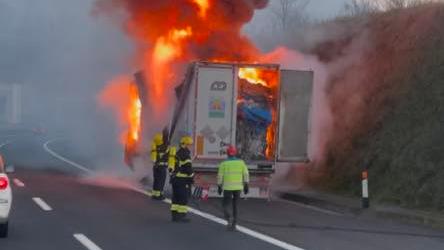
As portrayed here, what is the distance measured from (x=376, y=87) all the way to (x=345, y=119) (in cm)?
119

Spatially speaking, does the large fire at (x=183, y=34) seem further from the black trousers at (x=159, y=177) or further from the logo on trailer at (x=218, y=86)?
the black trousers at (x=159, y=177)

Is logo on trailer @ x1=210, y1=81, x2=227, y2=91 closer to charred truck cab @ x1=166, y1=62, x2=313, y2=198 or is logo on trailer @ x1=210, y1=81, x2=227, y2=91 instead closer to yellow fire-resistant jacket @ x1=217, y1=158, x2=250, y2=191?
charred truck cab @ x1=166, y1=62, x2=313, y2=198

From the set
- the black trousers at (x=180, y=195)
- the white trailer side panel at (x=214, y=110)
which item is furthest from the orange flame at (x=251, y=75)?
the black trousers at (x=180, y=195)

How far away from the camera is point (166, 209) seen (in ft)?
52.6

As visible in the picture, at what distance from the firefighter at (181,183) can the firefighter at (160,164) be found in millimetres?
3123

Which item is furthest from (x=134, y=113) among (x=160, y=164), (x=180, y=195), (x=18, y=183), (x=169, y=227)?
(x=169, y=227)

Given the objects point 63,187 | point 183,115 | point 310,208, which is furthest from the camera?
point 63,187

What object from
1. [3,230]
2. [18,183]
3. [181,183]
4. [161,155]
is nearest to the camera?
[3,230]

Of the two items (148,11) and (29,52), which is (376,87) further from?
(29,52)

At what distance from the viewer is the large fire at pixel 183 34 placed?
64.6ft

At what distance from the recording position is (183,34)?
20.1 metres

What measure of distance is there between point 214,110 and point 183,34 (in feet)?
10.4

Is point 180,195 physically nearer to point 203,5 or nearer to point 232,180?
point 232,180

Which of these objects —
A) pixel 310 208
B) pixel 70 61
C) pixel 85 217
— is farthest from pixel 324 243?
pixel 70 61
